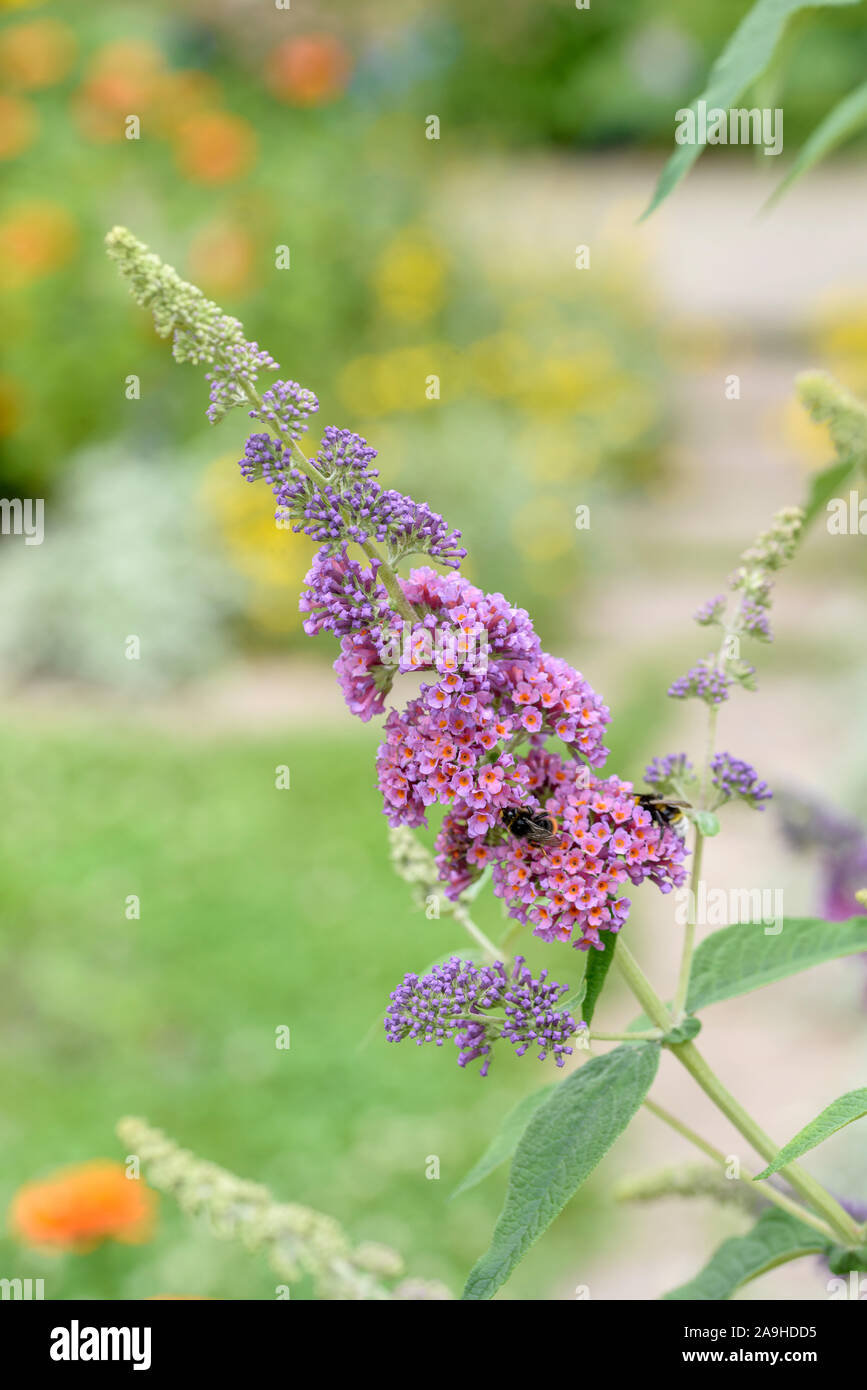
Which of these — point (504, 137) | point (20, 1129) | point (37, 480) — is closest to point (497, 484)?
point (37, 480)

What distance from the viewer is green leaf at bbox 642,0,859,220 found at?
3.11 ft

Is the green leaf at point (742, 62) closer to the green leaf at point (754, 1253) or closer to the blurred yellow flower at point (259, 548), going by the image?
the green leaf at point (754, 1253)

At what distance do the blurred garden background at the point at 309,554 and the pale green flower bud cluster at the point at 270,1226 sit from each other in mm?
601

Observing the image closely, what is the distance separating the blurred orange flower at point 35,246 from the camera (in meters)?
6.97

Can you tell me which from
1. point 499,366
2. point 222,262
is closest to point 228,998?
point 222,262

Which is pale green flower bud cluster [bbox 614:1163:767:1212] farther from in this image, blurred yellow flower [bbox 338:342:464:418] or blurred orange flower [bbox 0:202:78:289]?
blurred orange flower [bbox 0:202:78:289]

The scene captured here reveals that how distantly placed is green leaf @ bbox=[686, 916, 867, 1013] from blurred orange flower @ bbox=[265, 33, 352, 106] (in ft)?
26.2

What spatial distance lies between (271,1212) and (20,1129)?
8.70ft

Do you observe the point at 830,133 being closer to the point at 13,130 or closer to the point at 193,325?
the point at 193,325

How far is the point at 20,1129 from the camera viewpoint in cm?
362

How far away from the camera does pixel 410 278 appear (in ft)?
24.2

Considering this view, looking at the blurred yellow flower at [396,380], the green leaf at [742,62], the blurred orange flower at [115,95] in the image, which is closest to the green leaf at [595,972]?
the green leaf at [742,62]

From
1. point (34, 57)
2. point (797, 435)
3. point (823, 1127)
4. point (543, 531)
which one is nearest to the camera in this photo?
point (823, 1127)

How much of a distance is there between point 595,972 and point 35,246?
671cm
